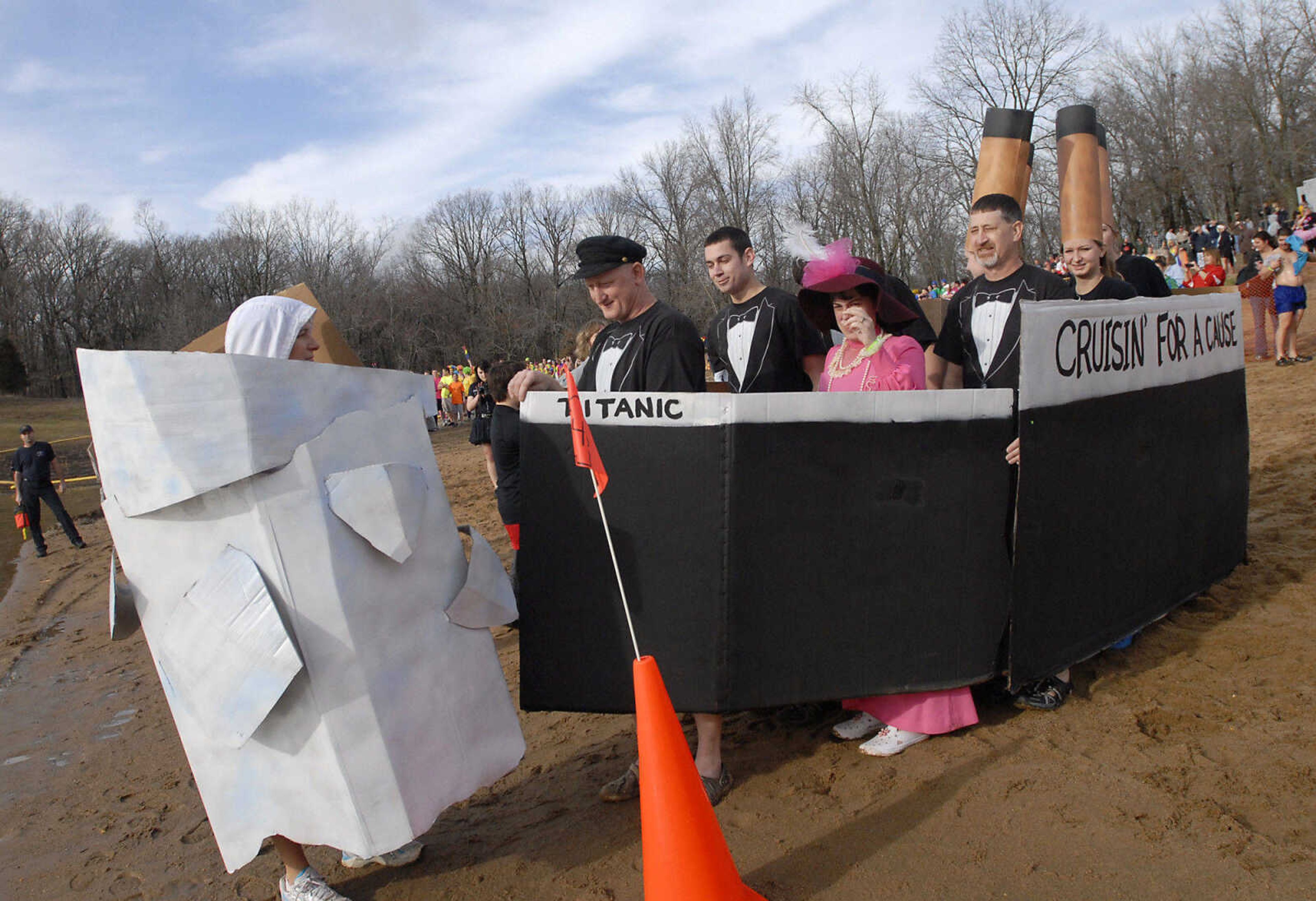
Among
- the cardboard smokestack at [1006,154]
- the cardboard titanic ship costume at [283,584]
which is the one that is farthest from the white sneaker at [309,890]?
the cardboard smokestack at [1006,154]

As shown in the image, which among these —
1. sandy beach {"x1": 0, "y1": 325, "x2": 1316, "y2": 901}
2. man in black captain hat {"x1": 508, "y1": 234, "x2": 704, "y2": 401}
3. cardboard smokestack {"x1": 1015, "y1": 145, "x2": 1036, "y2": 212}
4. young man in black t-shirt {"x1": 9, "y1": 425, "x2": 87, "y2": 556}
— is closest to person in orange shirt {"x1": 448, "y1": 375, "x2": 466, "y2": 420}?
young man in black t-shirt {"x1": 9, "y1": 425, "x2": 87, "y2": 556}

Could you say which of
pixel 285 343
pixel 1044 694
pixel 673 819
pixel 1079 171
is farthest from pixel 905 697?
pixel 1079 171

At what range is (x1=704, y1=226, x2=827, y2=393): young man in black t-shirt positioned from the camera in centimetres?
426

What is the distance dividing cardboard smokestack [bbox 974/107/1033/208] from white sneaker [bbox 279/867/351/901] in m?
4.31

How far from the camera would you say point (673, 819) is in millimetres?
2438

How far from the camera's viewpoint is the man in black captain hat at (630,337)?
3.39 m

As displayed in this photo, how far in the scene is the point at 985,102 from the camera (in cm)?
3709

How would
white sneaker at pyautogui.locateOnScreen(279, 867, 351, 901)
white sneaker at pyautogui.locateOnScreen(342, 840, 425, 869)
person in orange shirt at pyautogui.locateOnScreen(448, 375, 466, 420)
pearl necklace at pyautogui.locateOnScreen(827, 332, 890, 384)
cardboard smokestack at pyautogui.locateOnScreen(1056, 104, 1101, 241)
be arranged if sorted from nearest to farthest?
1. white sneaker at pyautogui.locateOnScreen(279, 867, 351, 901)
2. white sneaker at pyautogui.locateOnScreen(342, 840, 425, 869)
3. pearl necklace at pyautogui.locateOnScreen(827, 332, 890, 384)
4. cardboard smokestack at pyautogui.locateOnScreen(1056, 104, 1101, 241)
5. person in orange shirt at pyautogui.locateOnScreen(448, 375, 466, 420)

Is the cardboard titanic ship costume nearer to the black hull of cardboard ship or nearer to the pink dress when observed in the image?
the black hull of cardboard ship

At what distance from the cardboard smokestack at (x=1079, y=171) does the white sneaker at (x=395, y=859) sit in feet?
14.3

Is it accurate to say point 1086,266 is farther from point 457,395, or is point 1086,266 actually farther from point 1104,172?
point 457,395

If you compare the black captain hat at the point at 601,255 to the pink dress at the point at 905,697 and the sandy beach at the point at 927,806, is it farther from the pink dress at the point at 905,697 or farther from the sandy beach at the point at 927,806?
the sandy beach at the point at 927,806

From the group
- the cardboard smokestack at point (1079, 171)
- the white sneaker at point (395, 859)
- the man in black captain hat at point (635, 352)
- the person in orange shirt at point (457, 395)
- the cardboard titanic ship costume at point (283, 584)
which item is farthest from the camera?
the person in orange shirt at point (457, 395)

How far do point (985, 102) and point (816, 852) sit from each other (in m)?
39.9
